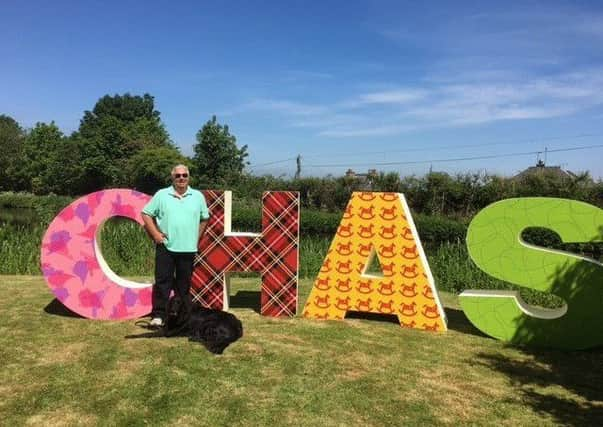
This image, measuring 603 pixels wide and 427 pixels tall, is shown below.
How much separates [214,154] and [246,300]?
3415 centimetres

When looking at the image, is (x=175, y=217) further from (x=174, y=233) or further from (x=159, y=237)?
(x=159, y=237)

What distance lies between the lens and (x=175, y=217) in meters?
6.09

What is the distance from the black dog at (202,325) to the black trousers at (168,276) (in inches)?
5.4

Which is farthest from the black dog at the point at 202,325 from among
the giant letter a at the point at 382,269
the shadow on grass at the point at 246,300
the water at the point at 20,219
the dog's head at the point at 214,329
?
the water at the point at 20,219

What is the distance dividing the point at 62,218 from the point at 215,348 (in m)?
2.91

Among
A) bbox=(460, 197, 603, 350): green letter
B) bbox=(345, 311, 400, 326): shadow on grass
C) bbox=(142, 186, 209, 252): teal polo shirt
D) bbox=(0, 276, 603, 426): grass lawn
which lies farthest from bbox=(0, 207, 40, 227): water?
bbox=(460, 197, 603, 350): green letter

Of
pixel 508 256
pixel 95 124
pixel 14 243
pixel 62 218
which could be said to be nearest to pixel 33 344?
pixel 62 218

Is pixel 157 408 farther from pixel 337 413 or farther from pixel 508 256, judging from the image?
pixel 508 256

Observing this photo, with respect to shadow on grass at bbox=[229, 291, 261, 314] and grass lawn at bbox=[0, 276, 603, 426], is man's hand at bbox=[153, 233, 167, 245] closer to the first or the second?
grass lawn at bbox=[0, 276, 603, 426]

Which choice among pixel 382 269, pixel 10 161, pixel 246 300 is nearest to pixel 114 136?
pixel 10 161

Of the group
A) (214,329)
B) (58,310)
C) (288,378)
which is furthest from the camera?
(58,310)

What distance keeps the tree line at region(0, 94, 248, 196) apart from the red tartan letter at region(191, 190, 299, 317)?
33.0m

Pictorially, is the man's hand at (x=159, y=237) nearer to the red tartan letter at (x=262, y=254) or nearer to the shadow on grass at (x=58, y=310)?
the red tartan letter at (x=262, y=254)

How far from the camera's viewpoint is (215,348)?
17.8 feet
